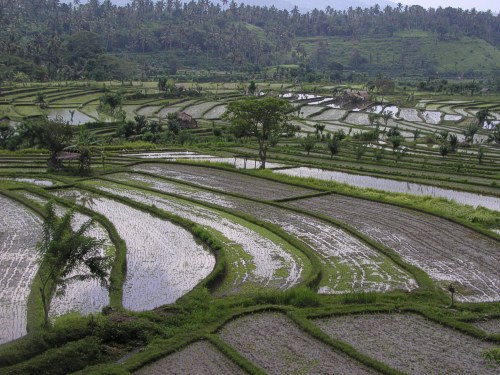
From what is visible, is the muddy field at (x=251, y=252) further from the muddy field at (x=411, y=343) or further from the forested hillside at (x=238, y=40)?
the forested hillside at (x=238, y=40)

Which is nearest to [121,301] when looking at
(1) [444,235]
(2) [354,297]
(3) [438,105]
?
(2) [354,297]

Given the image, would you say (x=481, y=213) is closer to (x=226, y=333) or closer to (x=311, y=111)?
(x=226, y=333)

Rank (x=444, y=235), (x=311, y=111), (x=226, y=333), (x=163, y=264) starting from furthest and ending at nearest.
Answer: (x=311, y=111)
(x=444, y=235)
(x=163, y=264)
(x=226, y=333)

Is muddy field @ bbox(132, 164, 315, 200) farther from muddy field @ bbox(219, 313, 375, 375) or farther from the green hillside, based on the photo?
the green hillside

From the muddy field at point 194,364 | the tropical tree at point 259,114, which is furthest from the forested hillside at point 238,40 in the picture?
the muddy field at point 194,364

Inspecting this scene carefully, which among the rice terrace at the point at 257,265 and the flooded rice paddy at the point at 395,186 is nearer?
the rice terrace at the point at 257,265

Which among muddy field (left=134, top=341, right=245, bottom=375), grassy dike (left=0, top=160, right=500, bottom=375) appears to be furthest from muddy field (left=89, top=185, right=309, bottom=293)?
muddy field (left=134, top=341, right=245, bottom=375)

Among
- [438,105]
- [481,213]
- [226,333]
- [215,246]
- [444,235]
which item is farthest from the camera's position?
[438,105]
